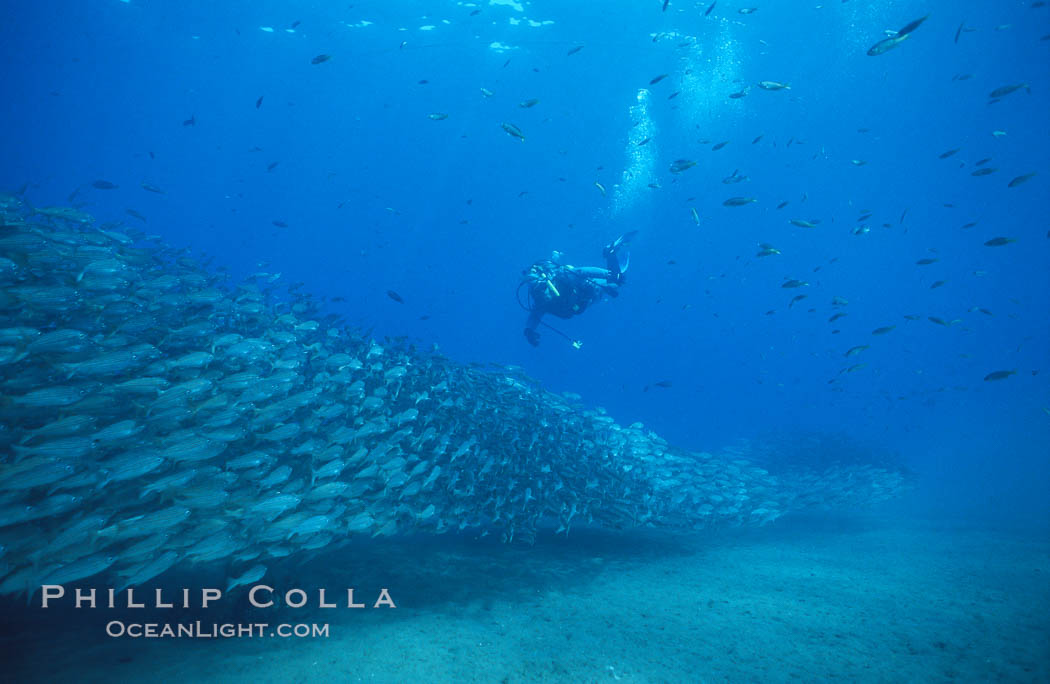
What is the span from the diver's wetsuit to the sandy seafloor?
7.64 m

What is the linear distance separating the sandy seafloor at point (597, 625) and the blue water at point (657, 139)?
8.52m

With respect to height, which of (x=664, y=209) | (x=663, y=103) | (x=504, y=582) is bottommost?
(x=504, y=582)

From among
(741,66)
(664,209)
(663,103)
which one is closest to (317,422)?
(741,66)

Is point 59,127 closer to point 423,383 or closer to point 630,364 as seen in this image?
point 423,383

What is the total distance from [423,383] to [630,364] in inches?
3885

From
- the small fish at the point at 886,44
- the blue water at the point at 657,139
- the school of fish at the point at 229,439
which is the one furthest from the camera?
the blue water at the point at 657,139

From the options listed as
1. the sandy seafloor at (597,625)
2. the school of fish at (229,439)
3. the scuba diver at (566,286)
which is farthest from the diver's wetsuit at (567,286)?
the sandy seafloor at (597,625)

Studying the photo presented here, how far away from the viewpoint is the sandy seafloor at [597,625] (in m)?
4.20

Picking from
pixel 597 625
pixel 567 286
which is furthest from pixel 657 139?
pixel 597 625

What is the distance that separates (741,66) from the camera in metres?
32.7

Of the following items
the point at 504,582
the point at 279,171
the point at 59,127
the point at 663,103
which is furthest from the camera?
the point at 279,171

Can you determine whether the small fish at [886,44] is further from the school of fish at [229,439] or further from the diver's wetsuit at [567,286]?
the school of fish at [229,439]

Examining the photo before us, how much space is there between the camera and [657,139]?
46.1 m

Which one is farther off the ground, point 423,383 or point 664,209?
point 664,209
